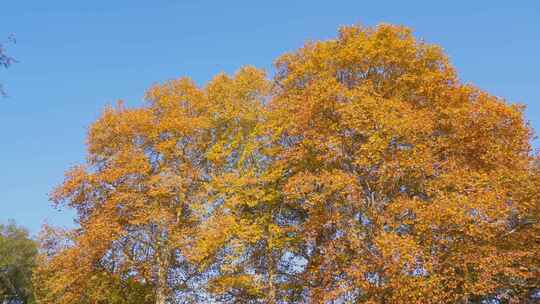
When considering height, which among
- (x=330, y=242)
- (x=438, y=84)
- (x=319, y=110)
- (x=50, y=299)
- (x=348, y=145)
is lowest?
(x=50, y=299)

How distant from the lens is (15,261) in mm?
60375

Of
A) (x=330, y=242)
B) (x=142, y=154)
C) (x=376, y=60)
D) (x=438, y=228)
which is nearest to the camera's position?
(x=438, y=228)

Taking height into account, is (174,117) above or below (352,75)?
below

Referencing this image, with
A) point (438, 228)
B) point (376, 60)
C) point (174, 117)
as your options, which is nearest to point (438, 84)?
point (376, 60)

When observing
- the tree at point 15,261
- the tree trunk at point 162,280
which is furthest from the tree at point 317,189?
the tree at point 15,261

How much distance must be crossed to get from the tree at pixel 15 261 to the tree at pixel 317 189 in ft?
101

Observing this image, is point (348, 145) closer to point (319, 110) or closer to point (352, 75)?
point (319, 110)

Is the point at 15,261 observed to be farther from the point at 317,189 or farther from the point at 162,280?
the point at 317,189

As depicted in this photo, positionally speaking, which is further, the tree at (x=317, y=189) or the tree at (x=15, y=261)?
the tree at (x=15, y=261)

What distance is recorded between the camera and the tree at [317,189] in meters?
24.8

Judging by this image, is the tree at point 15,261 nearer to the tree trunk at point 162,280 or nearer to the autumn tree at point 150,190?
the autumn tree at point 150,190

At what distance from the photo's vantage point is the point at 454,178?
25594mm

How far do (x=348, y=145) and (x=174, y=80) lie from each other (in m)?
15.8

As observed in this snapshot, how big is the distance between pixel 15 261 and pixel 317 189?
152 ft
